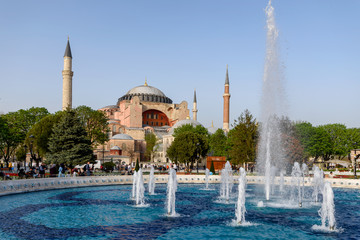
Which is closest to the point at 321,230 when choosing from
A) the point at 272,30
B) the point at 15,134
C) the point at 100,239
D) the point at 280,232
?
the point at 280,232

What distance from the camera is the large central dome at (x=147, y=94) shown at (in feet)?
284

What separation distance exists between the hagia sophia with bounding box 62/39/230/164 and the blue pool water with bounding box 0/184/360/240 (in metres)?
36.8

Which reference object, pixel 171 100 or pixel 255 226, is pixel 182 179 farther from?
pixel 171 100

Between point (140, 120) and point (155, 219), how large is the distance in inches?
2549

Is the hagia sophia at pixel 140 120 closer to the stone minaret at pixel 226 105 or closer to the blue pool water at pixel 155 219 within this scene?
the stone minaret at pixel 226 105

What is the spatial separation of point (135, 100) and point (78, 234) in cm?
6798

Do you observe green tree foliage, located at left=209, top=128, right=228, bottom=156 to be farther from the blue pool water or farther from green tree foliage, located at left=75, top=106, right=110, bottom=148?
the blue pool water

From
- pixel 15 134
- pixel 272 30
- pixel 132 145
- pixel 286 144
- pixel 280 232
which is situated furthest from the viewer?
pixel 132 145

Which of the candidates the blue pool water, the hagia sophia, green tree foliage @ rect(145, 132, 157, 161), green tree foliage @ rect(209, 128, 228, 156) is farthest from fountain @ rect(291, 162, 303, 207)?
green tree foliage @ rect(145, 132, 157, 161)

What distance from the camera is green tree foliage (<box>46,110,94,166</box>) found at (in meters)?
28.7

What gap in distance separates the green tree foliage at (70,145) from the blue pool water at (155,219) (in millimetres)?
12239

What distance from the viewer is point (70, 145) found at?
29234 millimetres

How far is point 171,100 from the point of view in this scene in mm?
91750

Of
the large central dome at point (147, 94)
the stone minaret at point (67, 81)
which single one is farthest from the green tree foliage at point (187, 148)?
the large central dome at point (147, 94)
